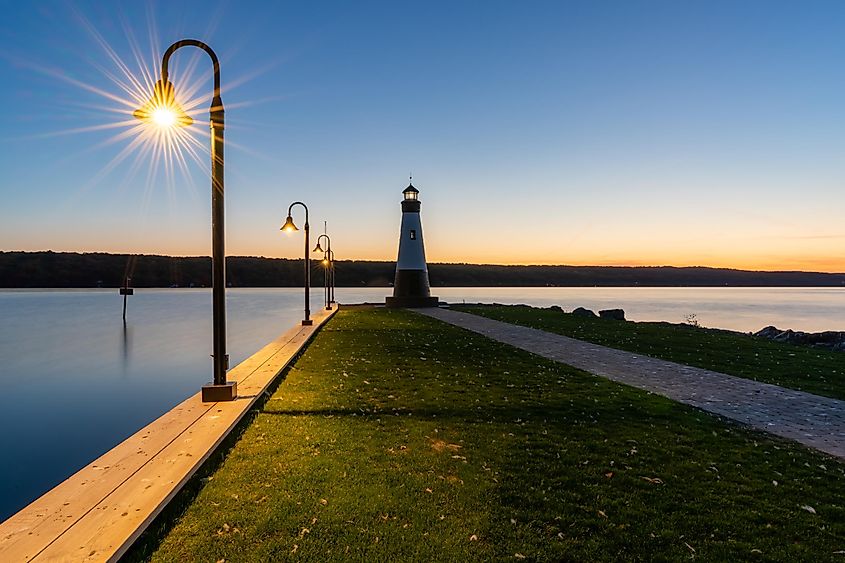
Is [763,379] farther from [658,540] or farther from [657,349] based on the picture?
[658,540]

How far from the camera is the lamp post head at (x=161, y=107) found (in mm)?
7359

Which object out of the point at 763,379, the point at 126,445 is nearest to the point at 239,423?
the point at 126,445

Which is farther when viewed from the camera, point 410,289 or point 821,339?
point 410,289

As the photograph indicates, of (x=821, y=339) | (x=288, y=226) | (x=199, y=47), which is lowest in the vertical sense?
(x=821, y=339)

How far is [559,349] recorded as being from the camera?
1563 centimetres

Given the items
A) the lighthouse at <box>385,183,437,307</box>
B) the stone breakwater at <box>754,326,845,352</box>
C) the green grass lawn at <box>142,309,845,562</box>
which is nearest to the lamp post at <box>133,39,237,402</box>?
the green grass lawn at <box>142,309,845,562</box>

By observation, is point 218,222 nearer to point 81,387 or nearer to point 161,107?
point 161,107

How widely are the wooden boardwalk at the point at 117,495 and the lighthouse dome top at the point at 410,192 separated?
30.2 m

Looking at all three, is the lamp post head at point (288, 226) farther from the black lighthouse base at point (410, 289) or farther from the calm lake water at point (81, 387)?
the black lighthouse base at point (410, 289)

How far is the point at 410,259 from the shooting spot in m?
36.5

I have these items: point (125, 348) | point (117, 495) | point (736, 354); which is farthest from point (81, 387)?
point (736, 354)

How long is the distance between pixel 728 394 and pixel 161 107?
1046 centimetres

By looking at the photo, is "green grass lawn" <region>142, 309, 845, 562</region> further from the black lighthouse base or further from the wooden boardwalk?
the black lighthouse base

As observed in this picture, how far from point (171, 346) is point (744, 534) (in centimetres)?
2926
